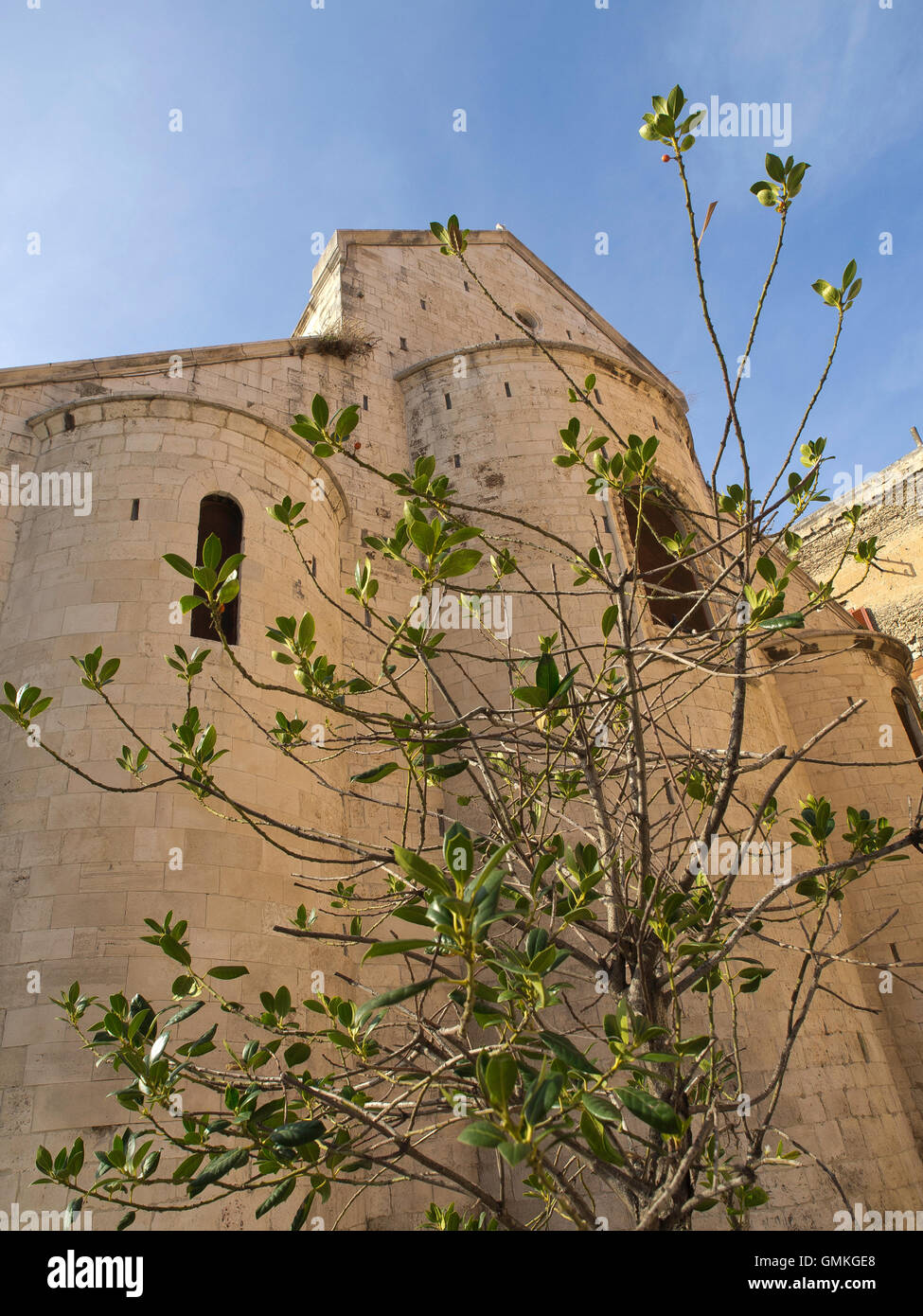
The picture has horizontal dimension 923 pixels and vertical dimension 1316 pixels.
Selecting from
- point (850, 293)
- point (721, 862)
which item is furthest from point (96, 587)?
point (850, 293)

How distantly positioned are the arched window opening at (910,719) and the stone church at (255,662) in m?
0.04

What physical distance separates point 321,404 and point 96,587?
4.07 meters

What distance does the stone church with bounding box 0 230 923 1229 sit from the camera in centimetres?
507

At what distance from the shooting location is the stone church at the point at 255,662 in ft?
16.6

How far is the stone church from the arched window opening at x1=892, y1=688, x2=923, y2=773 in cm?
4

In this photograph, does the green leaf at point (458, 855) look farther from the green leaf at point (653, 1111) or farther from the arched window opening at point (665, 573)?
the arched window opening at point (665, 573)

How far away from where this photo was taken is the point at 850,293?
2.95 m

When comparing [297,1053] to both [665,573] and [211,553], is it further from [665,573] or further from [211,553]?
[665,573]

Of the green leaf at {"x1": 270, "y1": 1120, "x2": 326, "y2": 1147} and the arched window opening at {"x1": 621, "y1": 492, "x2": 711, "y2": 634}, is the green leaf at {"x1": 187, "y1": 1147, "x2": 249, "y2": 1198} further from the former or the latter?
the arched window opening at {"x1": 621, "y1": 492, "x2": 711, "y2": 634}

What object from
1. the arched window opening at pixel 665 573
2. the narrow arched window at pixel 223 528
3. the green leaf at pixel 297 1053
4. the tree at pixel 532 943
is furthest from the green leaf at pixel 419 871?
the arched window opening at pixel 665 573

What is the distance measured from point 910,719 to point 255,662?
8300 mm

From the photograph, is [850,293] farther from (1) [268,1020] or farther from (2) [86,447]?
(2) [86,447]

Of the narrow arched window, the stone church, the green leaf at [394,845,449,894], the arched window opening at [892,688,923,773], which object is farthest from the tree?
the arched window opening at [892,688,923,773]

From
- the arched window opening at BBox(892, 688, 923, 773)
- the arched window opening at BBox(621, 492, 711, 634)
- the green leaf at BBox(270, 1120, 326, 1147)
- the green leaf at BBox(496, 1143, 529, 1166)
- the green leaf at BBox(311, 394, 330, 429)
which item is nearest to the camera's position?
the green leaf at BBox(496, 1143, 529, 1166)
